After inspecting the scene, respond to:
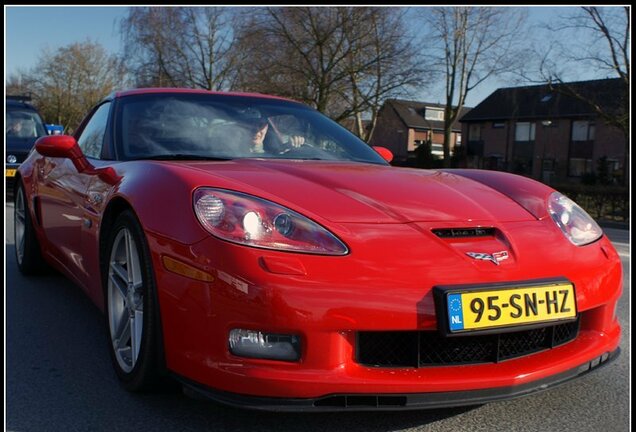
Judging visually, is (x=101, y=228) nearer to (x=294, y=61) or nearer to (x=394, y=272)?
(x=394, y=272)

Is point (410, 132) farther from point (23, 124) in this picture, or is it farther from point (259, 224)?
point (259, 224)

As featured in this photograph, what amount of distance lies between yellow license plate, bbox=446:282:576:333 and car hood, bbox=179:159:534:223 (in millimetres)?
369

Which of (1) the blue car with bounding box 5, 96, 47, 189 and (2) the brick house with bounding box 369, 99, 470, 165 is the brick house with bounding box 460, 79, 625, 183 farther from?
(1) the blue car with bounding box 5, 96, 47, 189

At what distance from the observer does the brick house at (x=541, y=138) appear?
41531mm

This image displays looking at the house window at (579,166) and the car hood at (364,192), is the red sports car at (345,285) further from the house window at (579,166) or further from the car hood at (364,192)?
the house window at (579,166)

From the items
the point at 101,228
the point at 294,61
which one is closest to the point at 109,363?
the point at 101,228

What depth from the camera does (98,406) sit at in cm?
252

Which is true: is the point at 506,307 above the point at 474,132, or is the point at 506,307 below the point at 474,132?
below

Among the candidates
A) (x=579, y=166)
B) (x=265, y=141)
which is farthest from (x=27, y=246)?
(x=579, y=166)

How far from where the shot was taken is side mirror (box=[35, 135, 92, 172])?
11.2 ft

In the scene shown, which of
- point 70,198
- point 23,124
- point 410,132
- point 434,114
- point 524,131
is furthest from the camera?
point 434,114

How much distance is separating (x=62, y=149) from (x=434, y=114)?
69186 millimetres

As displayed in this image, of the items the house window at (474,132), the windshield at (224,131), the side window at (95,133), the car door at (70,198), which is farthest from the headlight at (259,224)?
the house window at (474,132)

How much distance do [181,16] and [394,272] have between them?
104ft
